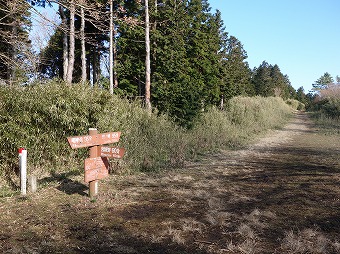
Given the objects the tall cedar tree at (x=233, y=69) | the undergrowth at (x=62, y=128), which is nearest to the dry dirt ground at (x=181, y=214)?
the undergrowth at (x=62, y=128)

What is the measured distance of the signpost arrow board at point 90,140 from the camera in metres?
4.34

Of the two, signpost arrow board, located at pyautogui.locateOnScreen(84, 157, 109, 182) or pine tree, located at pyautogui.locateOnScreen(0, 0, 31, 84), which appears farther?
pine tree, located at pyautogui.locateOnScreen(0, 0, 31, 84)

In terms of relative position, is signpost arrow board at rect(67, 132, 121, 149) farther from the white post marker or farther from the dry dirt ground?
the white post marker

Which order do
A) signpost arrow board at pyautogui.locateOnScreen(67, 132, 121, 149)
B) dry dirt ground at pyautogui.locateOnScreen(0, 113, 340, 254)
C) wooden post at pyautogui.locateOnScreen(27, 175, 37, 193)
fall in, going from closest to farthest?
dry dirt ground at pyautogui.locateOnScreen(0, 113, 340, 254)
signpost arrow board at pyautogui.locateOnScreen(67, 132, 121, 149)
wooden post at pyautogui.locateOnScreen(27, 175, 37, 193)

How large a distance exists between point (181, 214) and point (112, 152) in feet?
5.13

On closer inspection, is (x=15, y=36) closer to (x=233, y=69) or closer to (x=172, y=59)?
(x=172, y=59)

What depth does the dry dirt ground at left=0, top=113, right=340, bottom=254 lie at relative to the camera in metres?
3.30

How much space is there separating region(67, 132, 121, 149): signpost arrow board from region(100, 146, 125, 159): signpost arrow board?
A: 15 centimetres

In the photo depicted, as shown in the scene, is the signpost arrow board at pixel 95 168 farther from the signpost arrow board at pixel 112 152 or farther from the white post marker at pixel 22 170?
the white post marker at pixel 22 170

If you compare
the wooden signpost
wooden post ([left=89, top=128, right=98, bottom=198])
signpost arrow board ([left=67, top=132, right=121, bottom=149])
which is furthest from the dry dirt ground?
signpost arrow board ([left=67, top=132, right=121, bottom=149])

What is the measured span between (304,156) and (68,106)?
7755mm

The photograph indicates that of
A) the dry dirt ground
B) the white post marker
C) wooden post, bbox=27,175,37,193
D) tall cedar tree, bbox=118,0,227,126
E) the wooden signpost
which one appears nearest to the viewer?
the dry dirt ground

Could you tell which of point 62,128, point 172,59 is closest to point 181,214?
point 62,128

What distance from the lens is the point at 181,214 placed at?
4309 mm
